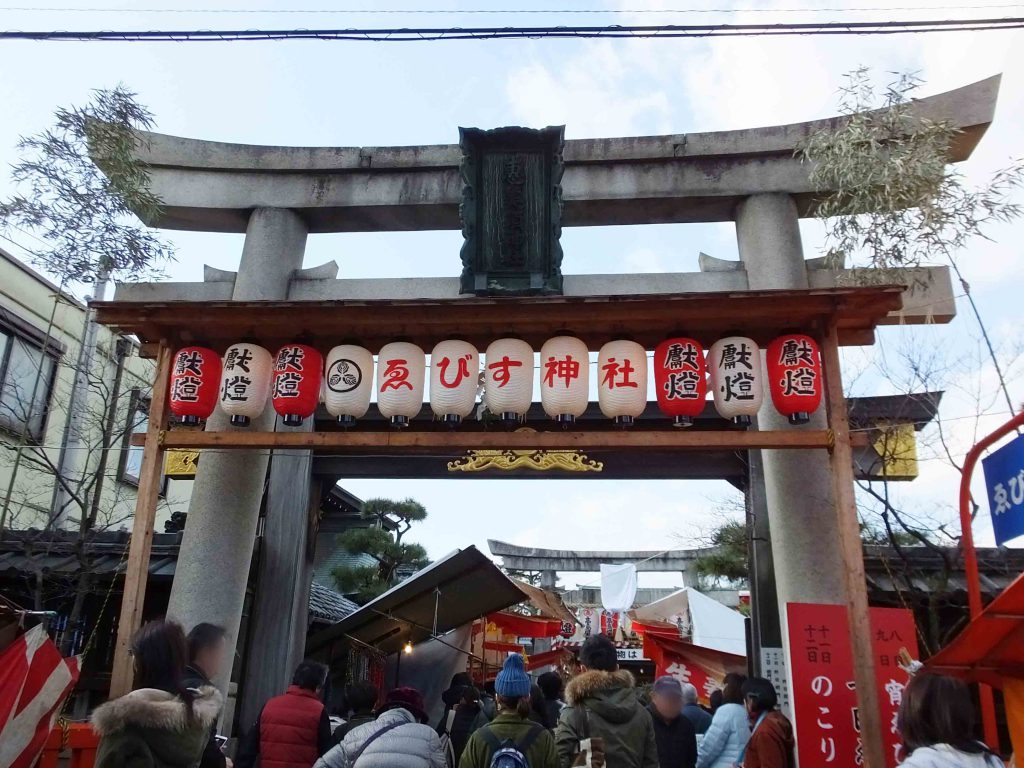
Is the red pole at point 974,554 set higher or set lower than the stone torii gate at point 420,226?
lower

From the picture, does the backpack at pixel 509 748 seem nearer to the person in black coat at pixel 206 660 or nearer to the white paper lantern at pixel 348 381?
the person in black coat at pixel 206 660

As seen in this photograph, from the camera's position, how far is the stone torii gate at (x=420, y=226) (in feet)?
31.0

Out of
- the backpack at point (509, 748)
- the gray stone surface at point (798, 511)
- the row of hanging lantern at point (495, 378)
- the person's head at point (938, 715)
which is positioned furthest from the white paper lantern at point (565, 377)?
the person's head at point (938, 715)

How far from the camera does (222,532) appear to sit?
31.8 ft

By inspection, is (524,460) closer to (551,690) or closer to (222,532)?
(551,690)

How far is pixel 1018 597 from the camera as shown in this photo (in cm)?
383

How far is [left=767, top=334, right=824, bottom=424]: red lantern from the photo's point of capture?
7668mm

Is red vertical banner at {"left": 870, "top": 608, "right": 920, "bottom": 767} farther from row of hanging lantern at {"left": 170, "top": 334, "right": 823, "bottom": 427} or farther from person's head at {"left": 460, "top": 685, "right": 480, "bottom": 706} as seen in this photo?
person's head at {"left": 460, "top": 685, "right": 480, "bottom": 706}

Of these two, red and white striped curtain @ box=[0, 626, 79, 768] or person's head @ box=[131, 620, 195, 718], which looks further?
red and white striped curtain @ box=[0, 626, 79, 768]

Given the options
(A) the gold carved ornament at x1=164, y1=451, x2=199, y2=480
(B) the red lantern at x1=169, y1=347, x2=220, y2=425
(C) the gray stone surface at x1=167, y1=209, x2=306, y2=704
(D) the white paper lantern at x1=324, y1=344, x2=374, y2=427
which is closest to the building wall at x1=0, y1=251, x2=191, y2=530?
(A) the gold carved ornament at x1=164, y1=451, x2=199, y2=480

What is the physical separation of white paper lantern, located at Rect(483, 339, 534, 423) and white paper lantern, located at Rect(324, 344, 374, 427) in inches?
53.6

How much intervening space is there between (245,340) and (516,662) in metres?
5.37

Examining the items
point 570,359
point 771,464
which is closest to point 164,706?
point 570,359

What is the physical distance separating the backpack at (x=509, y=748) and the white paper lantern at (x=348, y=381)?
454cm
